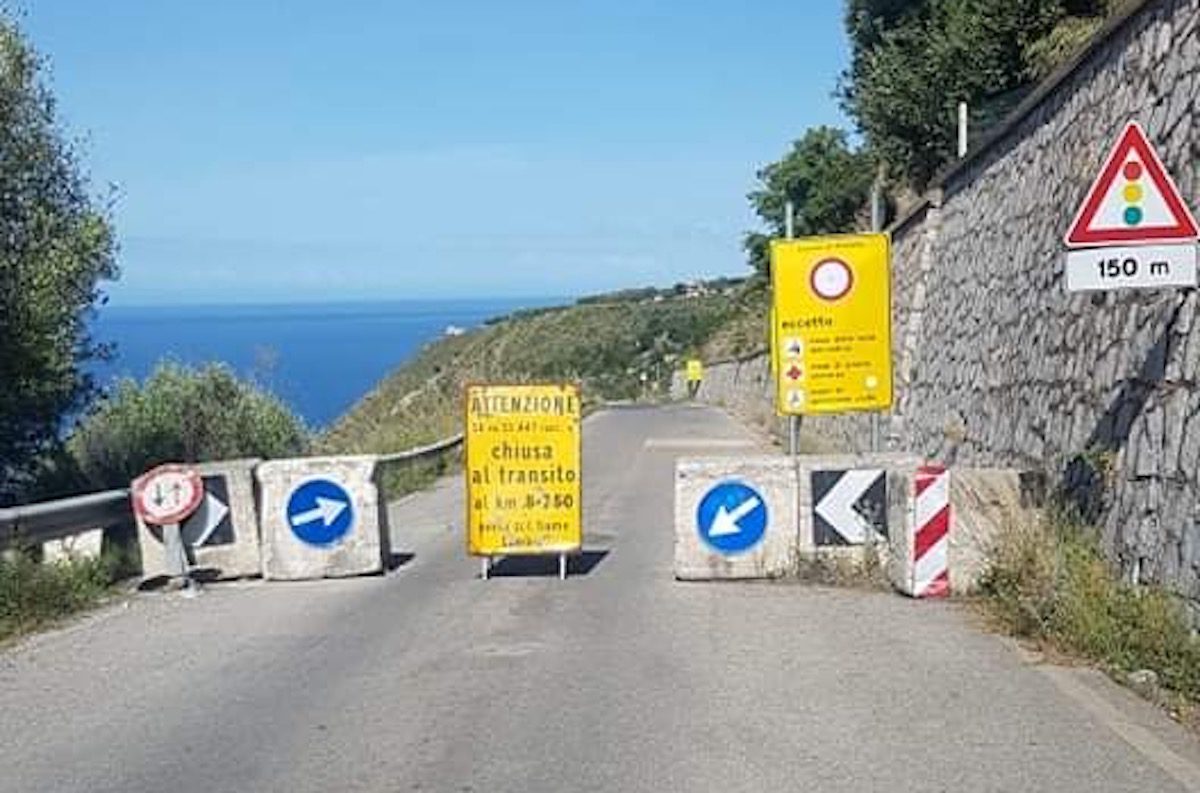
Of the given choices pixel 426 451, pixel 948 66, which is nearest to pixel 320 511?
pixel 426 451

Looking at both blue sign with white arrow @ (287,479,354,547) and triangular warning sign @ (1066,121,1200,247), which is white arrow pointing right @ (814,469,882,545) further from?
blue sign with white arrow @ (287,479,354,547)

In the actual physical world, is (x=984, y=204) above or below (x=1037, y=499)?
above

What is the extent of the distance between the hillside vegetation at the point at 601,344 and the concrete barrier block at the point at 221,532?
98.2ft

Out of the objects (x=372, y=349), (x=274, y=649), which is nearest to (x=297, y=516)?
(x=274, y=649)

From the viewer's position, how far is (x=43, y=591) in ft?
37.3

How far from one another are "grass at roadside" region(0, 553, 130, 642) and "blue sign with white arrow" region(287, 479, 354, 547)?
1.54 meters

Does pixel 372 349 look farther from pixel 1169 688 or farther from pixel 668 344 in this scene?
pixel 1169 688

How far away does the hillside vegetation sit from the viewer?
6550 centimetres

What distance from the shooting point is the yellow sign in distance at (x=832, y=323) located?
15.6 m

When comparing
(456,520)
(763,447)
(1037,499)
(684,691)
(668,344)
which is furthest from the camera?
(668,344)

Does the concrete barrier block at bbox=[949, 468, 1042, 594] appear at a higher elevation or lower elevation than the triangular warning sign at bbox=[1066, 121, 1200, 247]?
lower

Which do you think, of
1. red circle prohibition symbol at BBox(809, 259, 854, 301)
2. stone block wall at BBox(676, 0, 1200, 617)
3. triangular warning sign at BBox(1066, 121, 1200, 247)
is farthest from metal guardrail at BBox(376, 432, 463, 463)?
triangular warning sign at BBox(1066, 121, 1200, 247)

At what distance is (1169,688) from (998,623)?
6.86 ft

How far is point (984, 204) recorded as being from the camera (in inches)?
643
